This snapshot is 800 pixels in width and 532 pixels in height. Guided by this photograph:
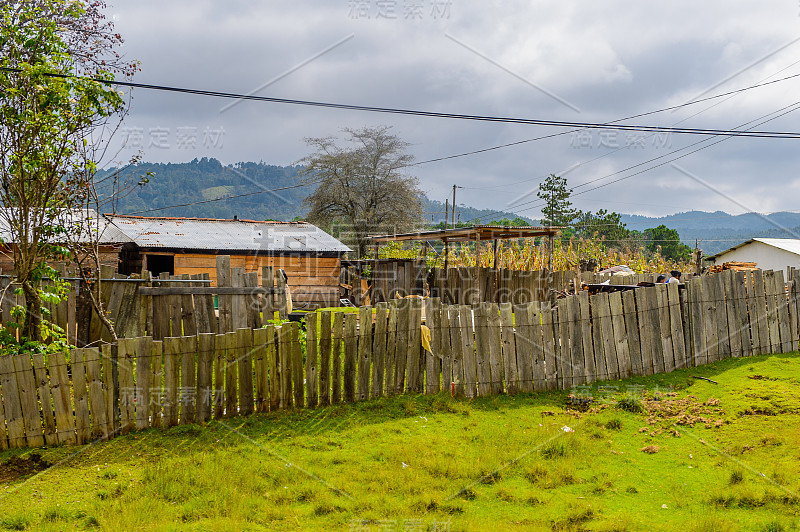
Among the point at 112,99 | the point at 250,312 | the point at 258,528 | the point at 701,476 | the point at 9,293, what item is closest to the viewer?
the point at 258,528

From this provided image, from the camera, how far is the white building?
109 feet

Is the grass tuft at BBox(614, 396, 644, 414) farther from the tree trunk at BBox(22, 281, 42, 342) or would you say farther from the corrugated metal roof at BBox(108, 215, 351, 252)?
the corrugated metal roof at BBox(108, 215, 351, 252)

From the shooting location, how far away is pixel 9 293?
29.8 feet

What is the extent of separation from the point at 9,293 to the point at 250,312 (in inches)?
145

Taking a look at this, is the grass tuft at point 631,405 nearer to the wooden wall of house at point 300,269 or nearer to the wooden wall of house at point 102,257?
the wooden wall of house at point 102,257

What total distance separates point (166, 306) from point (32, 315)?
2142 mm

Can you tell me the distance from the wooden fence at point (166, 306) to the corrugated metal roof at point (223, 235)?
43.9ft

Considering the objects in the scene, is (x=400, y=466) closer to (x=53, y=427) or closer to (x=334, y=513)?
(x=334, y=513)

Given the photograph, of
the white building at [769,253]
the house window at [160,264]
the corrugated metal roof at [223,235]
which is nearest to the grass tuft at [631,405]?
the corrugated metal roof at [223,235]

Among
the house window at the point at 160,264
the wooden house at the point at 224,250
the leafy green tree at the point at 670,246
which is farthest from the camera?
the leafy green tree at the point at 670,246

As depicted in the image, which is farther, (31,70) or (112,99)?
(112,99)

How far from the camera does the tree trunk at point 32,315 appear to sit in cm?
776

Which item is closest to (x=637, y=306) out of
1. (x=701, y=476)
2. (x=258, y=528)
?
(x=701, y=476)

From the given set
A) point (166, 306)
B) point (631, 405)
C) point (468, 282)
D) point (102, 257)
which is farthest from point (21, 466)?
point (102, 257)
